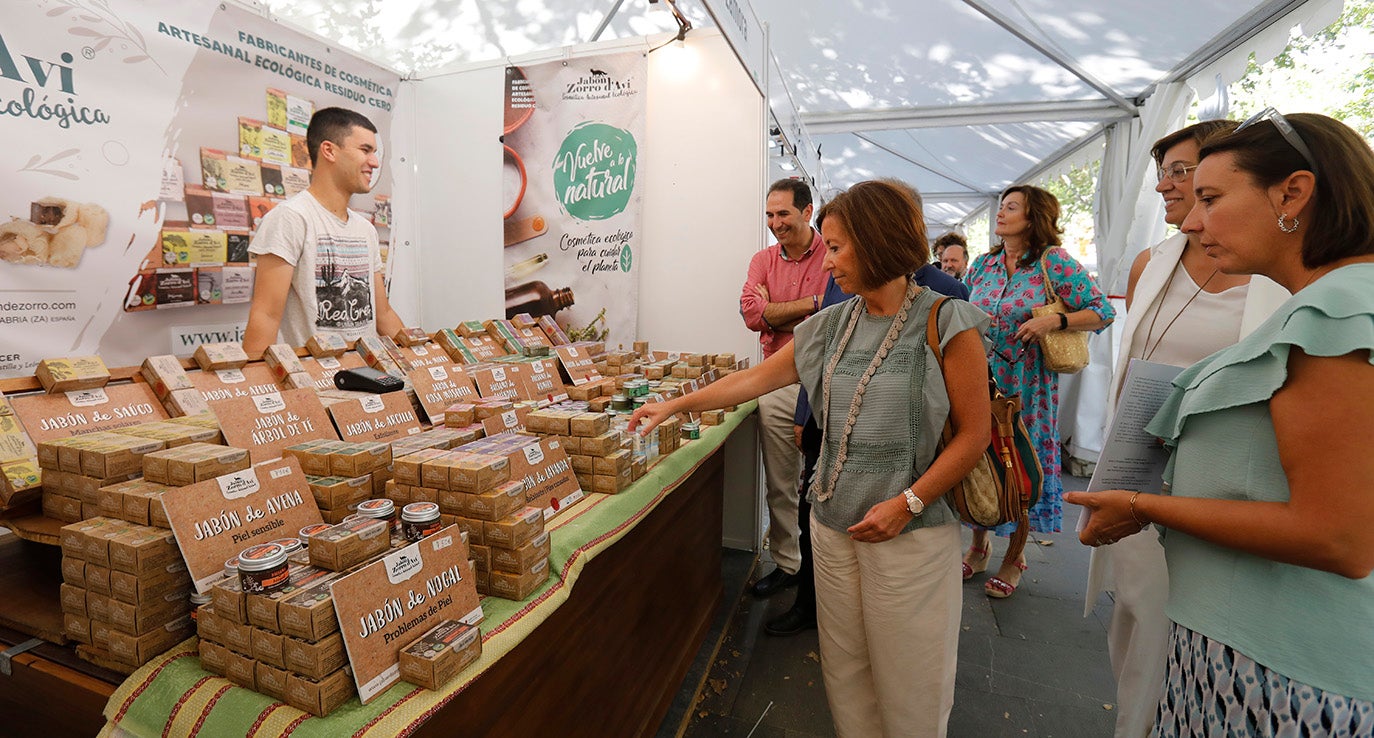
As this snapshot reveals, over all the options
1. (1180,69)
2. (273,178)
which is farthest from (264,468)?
(1180,69)

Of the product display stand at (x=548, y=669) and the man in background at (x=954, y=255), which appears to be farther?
the man in background at (x=954, y=255)

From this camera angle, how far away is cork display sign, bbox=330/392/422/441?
1652 millimetres

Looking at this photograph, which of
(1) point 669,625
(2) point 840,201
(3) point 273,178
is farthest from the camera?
(3) point 273,178

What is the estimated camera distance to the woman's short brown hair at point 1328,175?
35.7 inches

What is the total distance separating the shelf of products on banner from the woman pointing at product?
2.02ft

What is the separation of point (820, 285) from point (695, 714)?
1.92m

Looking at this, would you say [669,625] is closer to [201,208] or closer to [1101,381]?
[201,208]

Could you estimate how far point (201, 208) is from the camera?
287 centimetres

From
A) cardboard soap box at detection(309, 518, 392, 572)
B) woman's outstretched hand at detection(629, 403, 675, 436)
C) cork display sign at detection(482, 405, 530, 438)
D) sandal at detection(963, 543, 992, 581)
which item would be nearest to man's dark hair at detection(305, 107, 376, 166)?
cork display sign at detection(482, 405, 530, 438)

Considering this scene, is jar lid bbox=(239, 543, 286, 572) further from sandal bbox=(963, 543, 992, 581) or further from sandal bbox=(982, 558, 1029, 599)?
sandal bbox=(963, 543, 992, 581)

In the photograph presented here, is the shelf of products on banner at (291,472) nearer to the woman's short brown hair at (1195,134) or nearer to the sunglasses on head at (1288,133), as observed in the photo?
the sunglasses on head at (1288,133)

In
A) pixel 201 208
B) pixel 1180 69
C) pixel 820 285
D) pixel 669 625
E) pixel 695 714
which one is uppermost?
pixel 1180 69

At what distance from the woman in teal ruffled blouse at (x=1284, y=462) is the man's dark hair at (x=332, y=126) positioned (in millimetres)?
3370

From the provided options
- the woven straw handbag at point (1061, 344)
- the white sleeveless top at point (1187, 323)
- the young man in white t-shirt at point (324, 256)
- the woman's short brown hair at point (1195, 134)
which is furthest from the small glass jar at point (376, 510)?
the woven straw handbag at point (1061, 344)
